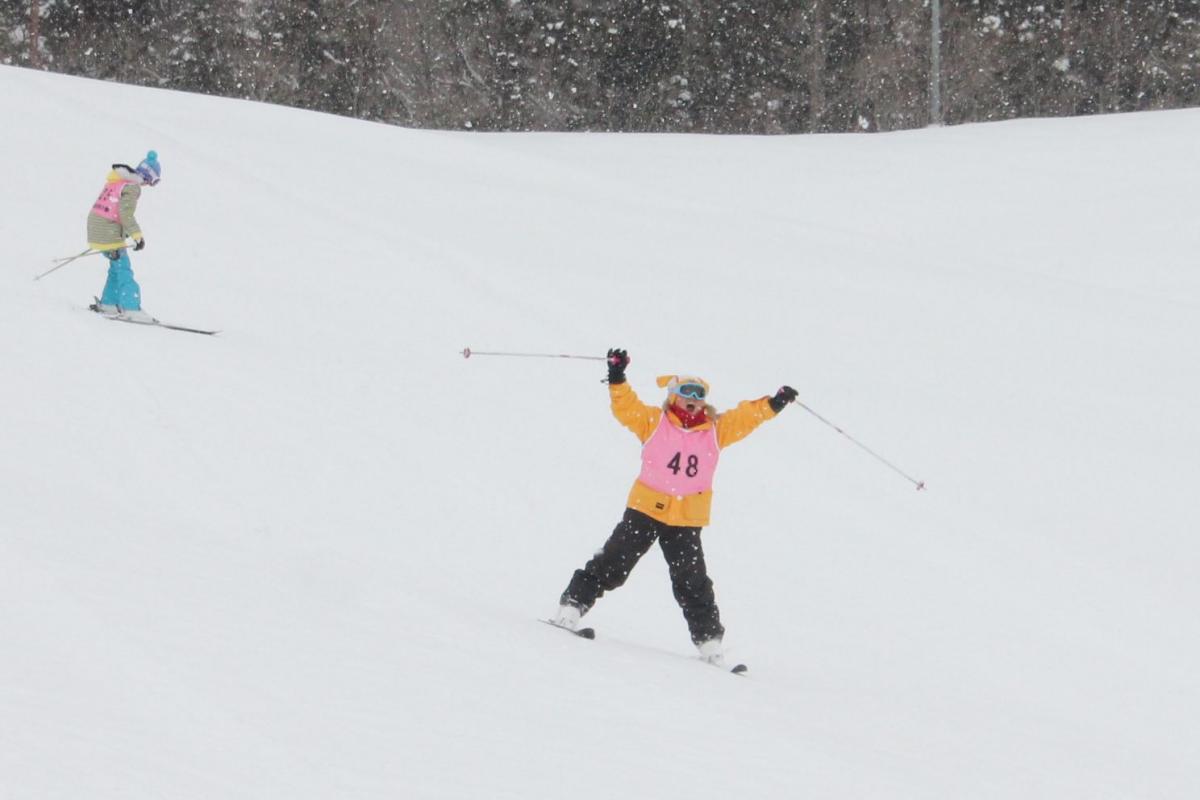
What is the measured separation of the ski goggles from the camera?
5.89 m

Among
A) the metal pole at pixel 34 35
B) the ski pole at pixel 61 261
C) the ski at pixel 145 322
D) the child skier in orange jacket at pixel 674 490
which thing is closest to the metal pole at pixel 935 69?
the metal pole at pixel 34 35

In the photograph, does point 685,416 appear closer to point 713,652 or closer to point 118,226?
point 713,652

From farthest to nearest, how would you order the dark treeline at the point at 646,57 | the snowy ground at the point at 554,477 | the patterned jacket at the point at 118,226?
1. the dark treeline at the point at 646,57
2. the patterned jacket at the point at 118,226
3. the snowy ground at the point at 554,477

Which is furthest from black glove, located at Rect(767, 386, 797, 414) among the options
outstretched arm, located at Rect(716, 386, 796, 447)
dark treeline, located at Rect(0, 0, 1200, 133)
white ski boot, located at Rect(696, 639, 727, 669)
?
dark treeline, located at Rect(0, 0, 1200, 133)

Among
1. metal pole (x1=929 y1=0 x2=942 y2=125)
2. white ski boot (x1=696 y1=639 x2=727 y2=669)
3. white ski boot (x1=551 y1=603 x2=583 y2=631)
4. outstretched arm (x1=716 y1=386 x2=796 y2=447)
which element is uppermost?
metal pole (x1=929 y1=0 x2=942 y2=125)

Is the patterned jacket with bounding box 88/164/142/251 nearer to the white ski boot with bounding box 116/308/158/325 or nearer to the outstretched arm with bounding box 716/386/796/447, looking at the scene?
the white ski boot with bounding box 116/308/158/325

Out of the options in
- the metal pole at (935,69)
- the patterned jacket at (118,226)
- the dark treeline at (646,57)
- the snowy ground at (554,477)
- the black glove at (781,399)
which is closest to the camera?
the snowy ground at (554,477)

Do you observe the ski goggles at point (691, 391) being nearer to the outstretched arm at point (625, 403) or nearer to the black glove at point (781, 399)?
the outstretched arm at point (625, 403)

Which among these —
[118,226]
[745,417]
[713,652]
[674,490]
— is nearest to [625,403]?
[674,490]

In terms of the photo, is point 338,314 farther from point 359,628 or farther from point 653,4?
point 653,4

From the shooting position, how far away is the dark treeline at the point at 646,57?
31953mm

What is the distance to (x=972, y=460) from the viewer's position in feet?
34.8

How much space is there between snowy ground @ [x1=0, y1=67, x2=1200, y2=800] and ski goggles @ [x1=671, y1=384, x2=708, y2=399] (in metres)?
1.15

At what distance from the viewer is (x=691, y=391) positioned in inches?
232
